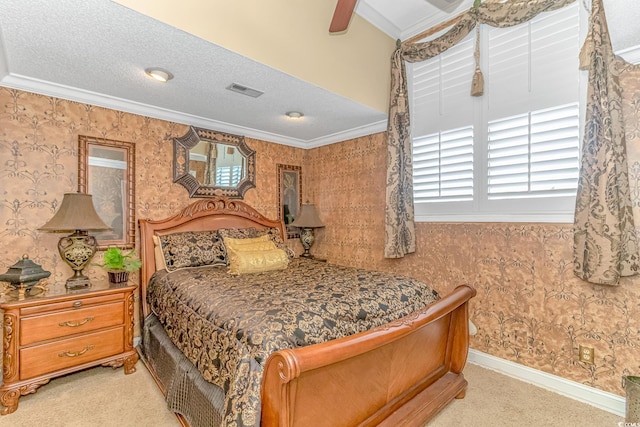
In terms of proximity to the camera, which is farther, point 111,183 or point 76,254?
point 111,183

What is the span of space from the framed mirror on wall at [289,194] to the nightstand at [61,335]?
2.06 metres

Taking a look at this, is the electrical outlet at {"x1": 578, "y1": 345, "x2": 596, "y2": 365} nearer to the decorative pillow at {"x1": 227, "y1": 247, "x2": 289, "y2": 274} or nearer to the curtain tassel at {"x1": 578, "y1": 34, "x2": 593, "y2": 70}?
the curtain tassel at {"x1": 578, "y1": 34, "x2": 593, "y2": 70}

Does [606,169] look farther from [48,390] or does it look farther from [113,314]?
[48,390]

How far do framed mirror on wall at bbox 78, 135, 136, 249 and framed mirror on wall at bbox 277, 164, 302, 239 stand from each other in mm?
1761

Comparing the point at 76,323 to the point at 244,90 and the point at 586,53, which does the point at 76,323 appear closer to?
the point at 244,90

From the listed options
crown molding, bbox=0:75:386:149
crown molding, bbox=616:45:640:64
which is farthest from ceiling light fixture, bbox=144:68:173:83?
crown molding, bbox=616:45:640:64

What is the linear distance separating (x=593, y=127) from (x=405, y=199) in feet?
4.85

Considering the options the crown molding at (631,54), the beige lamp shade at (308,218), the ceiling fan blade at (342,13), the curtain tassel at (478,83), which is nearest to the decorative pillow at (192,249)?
the beige lamp shade at (308,218)

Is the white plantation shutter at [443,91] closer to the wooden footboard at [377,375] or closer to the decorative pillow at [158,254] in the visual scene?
the wooden footboard at [377,375]

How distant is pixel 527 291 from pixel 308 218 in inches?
96.0

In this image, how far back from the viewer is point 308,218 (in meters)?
3.94

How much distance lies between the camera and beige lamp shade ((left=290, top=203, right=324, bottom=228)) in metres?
3.91

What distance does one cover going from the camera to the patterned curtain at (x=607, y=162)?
1.91 metres

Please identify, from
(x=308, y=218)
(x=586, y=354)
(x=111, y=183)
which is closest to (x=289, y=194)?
(x=308, y=218)
